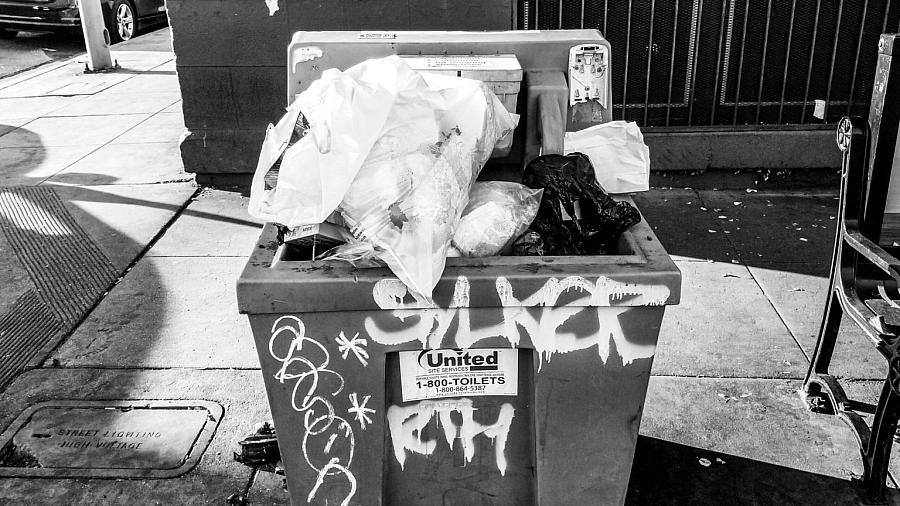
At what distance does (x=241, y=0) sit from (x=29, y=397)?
286 centimetres

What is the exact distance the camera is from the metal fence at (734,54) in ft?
16.7

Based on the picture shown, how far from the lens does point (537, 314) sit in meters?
1.79

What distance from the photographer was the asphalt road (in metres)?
10.7

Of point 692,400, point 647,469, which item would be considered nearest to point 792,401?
point 692,400

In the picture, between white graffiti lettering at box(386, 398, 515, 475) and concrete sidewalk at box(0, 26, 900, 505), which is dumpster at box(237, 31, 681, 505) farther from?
concrete sidewalk at box(0, 26, 900, 505)

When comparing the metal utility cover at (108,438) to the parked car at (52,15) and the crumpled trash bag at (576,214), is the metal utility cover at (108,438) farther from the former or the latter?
the parked car at (52,15)

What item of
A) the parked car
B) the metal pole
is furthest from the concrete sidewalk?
the parked car

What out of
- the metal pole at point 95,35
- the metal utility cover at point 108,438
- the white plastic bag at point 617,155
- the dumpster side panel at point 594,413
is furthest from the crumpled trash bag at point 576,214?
the metal pole at point 95,35

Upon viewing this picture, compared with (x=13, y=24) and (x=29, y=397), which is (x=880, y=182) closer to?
(x=29, y=397)

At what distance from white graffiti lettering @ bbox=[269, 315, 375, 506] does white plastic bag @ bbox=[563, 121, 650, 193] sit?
37.6 inches

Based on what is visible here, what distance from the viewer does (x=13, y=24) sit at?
12.1m

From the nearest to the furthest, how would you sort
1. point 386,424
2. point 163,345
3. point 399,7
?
point 386,424 → point 163,345 → point 399,7

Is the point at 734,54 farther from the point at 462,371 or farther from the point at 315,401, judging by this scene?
the point at 315,401

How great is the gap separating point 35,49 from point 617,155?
40.0ft
